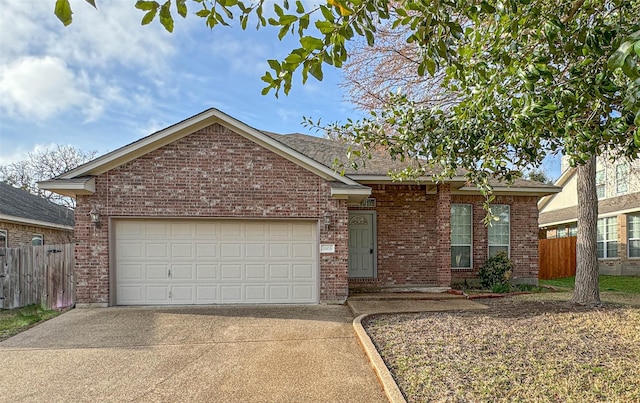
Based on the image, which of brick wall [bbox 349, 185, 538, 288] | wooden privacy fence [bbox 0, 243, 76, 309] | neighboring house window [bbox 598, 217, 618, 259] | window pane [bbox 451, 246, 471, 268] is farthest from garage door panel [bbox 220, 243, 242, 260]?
neighboring house window [bbox 598, 217, 618, 259]

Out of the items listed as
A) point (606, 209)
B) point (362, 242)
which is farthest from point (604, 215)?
point (362, 242)

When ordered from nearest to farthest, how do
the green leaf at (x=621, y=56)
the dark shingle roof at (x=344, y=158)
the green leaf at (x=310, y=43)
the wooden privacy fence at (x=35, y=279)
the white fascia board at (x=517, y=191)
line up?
the green leaf at (x=621, y=56)
the green leaf at (x=310, y=43)
the wooden privacy fence at (x=35, y=279)
the dark shingle roof at (x=344, y=158)
the white fascia board at (x=517, y=191)

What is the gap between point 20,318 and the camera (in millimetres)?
8289

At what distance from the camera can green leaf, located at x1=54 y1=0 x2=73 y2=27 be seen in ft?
5.85

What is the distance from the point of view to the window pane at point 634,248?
17.3 m

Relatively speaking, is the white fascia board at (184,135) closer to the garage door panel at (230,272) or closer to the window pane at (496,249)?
the garage door panel at (230,272)

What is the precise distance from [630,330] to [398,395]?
16.2 ft

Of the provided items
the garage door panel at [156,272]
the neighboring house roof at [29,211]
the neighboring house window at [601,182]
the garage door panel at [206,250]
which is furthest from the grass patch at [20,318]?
the neighboring house window at [601,182]

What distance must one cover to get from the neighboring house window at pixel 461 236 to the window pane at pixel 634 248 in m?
10.8

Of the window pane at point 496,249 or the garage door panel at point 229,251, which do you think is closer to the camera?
the garage door panel at point 229,251

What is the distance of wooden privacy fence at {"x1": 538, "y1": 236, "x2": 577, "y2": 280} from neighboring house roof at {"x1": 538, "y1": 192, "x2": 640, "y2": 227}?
145 cm

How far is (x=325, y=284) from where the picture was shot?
9.08 meters

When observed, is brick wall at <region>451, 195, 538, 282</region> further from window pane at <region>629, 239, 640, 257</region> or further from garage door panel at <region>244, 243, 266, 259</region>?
window pane at <region>629, 239, 640, 257</region>

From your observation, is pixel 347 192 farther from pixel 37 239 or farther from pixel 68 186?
pixel 37 239
